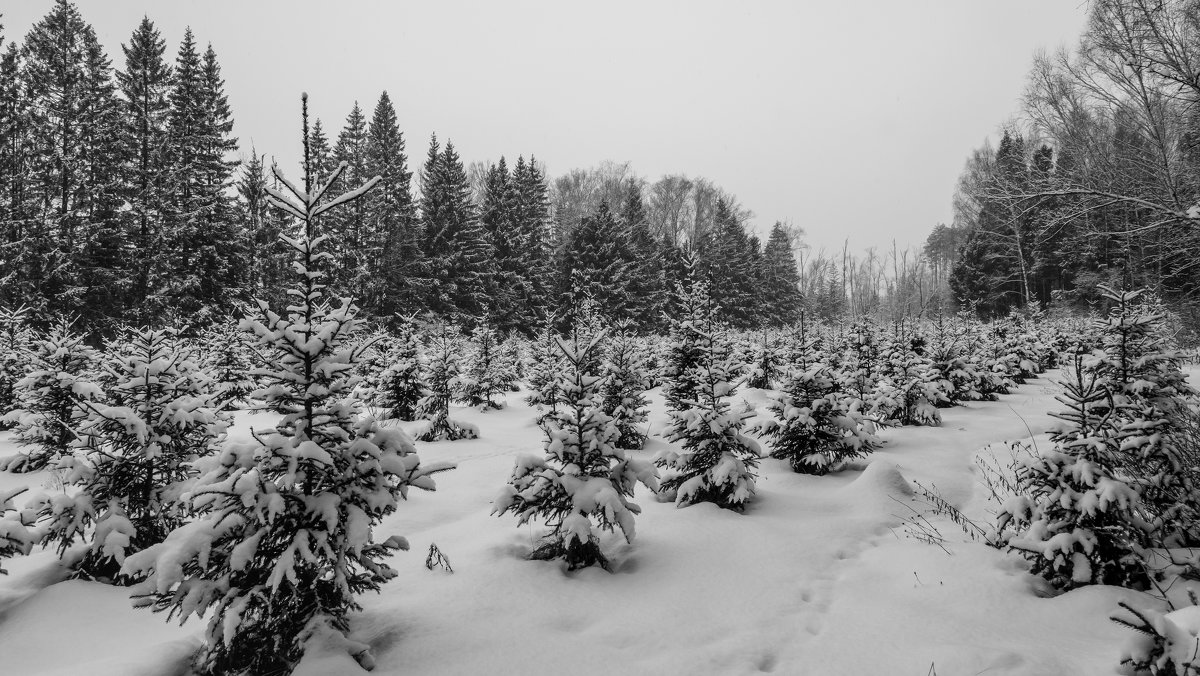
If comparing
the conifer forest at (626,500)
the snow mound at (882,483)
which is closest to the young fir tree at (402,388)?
the conifer forest at (626,500)

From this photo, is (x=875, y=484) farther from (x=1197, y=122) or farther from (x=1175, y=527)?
(x=1197, y=122)

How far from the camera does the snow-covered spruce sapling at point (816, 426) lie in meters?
7.03

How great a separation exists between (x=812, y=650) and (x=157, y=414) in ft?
16.5

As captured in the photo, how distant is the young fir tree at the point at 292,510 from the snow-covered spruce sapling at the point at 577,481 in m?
1.22

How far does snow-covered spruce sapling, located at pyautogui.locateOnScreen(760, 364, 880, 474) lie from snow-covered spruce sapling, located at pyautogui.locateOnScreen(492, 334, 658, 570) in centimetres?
352

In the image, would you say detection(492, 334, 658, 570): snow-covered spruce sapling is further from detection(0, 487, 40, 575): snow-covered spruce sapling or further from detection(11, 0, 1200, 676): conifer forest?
detection(0, 487, 40, 575): snow-covered spruce sapling

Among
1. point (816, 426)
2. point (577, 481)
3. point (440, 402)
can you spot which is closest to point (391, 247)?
point (440, 402)

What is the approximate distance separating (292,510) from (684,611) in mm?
2618

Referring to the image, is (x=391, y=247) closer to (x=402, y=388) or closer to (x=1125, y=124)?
(x=402, y=388)

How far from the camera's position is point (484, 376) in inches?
557

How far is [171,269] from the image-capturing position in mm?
21422

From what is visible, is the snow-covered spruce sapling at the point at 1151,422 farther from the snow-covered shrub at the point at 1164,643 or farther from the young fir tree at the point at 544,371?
the young fir tree at the point at 544,371

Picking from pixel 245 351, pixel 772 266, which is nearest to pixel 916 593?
pixel 245 351

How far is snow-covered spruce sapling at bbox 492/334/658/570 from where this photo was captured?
4016mm
